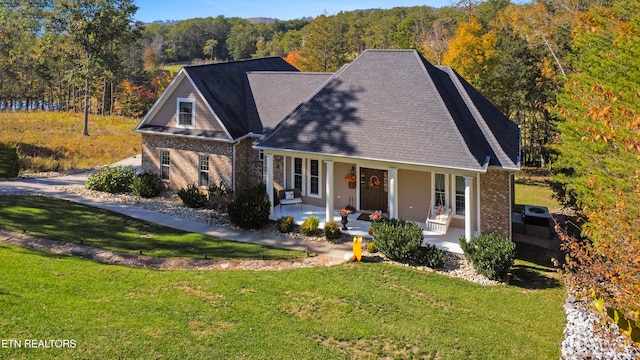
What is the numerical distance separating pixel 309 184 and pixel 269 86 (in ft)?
20.7

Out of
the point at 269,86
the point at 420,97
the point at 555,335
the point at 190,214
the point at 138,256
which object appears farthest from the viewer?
the point at 269,86

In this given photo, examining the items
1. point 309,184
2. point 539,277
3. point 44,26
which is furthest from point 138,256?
point 44,26

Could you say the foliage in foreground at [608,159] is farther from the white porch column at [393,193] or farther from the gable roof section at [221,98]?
the gable roof section at [221,98]

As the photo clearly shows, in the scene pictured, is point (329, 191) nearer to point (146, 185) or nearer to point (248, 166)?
point (248, 166)

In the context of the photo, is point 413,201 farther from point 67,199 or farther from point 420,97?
point 67,199

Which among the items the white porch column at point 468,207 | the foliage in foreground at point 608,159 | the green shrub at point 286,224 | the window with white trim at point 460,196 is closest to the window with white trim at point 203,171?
the green shrub at point 286,224

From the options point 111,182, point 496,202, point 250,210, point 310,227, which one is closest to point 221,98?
point 250,210

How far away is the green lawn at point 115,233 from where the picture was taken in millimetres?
15125

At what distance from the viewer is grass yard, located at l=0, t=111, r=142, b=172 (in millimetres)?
29859

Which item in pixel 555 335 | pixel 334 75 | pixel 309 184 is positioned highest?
pixel 334 75

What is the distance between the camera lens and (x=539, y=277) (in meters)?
14.8

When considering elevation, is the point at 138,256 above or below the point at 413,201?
below

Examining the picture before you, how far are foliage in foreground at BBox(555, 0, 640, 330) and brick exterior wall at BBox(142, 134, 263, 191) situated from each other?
13.6m

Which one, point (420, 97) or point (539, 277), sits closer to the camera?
point (539, 277)
